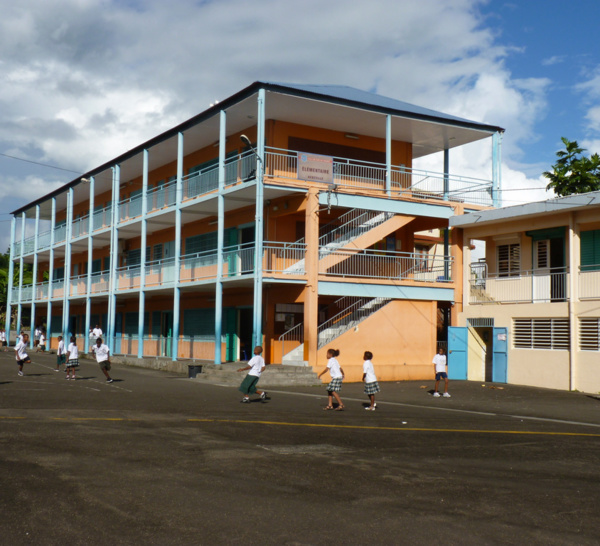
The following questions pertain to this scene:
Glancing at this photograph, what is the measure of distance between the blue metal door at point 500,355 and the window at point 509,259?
2.31m

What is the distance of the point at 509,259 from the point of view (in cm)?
2672

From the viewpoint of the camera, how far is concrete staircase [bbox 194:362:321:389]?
75.7 feet

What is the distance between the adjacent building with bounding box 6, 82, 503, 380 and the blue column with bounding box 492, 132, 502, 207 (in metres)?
0.08

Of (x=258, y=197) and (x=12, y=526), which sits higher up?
(x=258, y=197)

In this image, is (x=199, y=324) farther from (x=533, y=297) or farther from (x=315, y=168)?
(x=533, y=297)

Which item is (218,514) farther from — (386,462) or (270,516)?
(386,462)

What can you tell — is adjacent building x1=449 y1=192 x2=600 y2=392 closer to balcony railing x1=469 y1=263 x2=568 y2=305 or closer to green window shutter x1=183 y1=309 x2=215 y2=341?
balcony railing x1=469 y1=263 x2=568 y2=305

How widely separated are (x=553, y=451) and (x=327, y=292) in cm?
1504

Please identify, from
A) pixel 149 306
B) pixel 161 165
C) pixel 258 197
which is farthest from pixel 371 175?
pixel 149 306

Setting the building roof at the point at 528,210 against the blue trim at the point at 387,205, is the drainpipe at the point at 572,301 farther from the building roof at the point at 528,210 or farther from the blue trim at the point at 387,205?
the blue trim at the point at 387,205

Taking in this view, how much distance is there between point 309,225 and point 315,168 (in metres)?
2.20

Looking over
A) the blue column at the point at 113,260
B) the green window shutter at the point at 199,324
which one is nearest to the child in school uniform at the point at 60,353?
the green window shutter at the point at 199,324

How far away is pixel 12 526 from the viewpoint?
242 inches

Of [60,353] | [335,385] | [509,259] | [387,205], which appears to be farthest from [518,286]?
[60,353]
